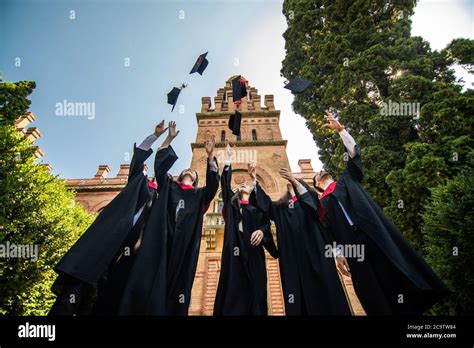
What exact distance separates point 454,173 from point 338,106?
14.9ft

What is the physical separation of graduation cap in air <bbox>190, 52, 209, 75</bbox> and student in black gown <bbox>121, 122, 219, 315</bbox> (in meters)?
2.89

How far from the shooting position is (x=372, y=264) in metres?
4.55

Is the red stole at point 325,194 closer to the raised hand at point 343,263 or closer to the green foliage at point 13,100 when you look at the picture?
the raised hand at point 343,263

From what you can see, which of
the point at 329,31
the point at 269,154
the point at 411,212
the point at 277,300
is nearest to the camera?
the point at 411,212

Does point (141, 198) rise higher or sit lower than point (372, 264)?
higher

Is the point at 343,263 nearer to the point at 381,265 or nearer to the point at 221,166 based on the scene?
the point at 381,265

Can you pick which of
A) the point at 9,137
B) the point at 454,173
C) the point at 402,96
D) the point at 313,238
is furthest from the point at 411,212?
the point at 9,137

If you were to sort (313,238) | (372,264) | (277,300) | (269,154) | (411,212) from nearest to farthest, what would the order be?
(372,264) → (313,238) → (411,212) → (277,300) → (269,154)

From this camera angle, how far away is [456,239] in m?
5.75

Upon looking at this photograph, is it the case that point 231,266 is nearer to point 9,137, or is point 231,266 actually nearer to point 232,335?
point 232,335

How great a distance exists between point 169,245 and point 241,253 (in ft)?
3.93

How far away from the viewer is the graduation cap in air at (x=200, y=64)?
26.5 ft
